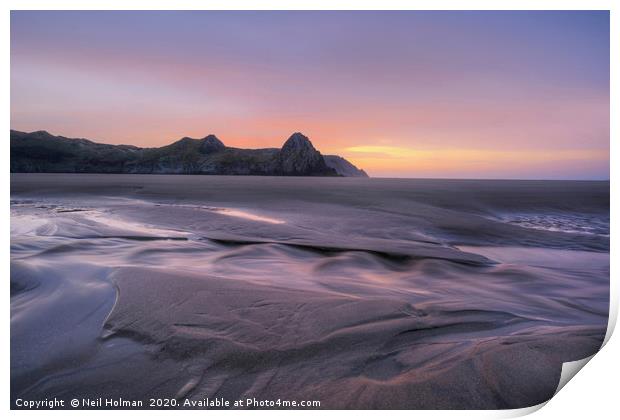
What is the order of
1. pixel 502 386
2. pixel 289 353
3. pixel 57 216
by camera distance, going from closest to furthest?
pixel 502 386 → pixel 289 353 → pixel 57 216

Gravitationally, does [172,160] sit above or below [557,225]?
above

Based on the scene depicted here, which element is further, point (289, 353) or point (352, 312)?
point (352, 312)

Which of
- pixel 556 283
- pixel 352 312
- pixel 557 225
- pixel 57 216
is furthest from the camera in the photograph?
pixel 557 225

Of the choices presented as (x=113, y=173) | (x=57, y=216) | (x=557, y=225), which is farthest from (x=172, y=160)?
(x=557, y=225)

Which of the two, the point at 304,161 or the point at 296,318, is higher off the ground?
the point at 304,161

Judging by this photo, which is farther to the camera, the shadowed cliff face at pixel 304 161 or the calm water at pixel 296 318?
the shadowed cliff face at pixel 304 161

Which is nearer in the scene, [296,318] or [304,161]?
[296,318]

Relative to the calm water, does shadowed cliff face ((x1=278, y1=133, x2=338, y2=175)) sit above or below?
above

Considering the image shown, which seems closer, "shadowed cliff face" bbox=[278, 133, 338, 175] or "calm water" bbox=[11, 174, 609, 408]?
"calm water" bbox=[11, 174, 609, 408]

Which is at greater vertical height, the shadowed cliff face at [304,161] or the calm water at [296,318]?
the shadowed cliff face at [304,161]
